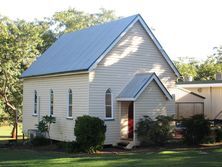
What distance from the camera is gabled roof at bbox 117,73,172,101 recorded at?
2634 centimetres

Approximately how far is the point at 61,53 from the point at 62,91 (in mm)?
4440

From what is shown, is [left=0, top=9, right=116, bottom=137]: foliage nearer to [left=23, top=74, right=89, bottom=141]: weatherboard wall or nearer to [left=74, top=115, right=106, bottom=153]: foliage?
[left=23, top=74, right=89, bottom=141]: weatherboard wall

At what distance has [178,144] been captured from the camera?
27.4 meters

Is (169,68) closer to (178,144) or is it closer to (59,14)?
(178,144)

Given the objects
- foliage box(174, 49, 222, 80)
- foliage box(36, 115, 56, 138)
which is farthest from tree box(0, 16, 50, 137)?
foliage box(174, 49, 222, 80)

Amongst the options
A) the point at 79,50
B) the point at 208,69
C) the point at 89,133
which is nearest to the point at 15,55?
the point at 79,50

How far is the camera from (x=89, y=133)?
79.4 ft

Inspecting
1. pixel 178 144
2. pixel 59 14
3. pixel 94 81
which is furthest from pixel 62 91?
pixel 59 14

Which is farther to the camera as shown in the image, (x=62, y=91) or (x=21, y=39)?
(x=21, y=39)

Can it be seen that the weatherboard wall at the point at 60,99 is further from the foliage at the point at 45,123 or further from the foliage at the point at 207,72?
the foliage at the point at 207,72

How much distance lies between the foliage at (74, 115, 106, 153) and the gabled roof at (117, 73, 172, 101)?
112 inches

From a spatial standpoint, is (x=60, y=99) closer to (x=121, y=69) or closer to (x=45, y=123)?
(x=45, y=123)

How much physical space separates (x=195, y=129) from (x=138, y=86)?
14.2 ft

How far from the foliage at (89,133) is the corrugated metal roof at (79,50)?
3.37 meters
